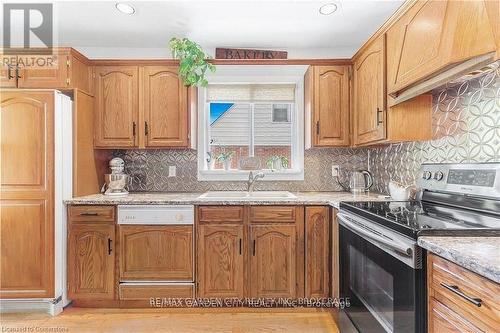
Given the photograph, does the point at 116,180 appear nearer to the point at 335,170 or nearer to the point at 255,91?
the point at 255,91

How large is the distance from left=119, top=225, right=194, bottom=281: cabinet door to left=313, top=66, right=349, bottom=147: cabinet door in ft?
4.69

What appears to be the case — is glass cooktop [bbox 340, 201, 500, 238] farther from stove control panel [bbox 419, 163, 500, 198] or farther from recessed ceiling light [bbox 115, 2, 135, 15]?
recessed ceiling light [bbox 115, 2, 135, 15]

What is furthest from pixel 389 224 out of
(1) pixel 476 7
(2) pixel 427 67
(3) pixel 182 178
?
(3) pixel 182 178

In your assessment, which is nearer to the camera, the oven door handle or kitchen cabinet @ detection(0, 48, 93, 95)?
the oven door handle

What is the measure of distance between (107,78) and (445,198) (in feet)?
9.12

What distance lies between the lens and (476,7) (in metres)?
1.23

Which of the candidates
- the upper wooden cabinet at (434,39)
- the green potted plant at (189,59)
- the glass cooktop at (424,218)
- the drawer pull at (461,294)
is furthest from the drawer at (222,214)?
the drawer pull at (461,294)

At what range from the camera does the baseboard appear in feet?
7.35

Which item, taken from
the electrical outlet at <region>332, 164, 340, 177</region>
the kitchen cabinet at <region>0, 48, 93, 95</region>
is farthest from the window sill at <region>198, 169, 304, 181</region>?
the kitchen cabinet at <region>0, 48, 93, 95</region>

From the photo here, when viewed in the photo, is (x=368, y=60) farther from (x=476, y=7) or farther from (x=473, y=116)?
(x=476, y=7)

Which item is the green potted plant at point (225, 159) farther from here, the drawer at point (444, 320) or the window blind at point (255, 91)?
the drawer at point (444, 320)

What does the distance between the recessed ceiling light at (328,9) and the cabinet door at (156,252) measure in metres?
1.97

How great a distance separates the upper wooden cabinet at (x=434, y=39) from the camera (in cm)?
121

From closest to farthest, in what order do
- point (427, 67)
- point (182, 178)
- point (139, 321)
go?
point (427, 67) < point (139, 321) < point (182, 178)
